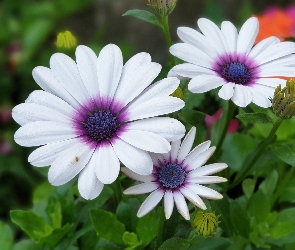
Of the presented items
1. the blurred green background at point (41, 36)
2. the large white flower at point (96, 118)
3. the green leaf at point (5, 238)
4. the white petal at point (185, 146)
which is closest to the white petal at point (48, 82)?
the large white flower at point (96, 118)

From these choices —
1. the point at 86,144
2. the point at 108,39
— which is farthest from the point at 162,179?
the point at 108,39

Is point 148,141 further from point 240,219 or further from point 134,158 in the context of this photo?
point 240,219

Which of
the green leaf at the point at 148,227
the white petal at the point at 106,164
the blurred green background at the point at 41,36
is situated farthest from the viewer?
the blurred green background at the point at 41,36

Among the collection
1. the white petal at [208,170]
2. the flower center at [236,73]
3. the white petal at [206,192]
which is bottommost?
the white petal at [206,192]

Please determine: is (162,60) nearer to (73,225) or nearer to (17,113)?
(73,225)

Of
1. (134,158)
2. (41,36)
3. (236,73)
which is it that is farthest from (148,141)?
(41,36)

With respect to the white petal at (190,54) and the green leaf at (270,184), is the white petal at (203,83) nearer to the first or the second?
the white petal at (190,54)
